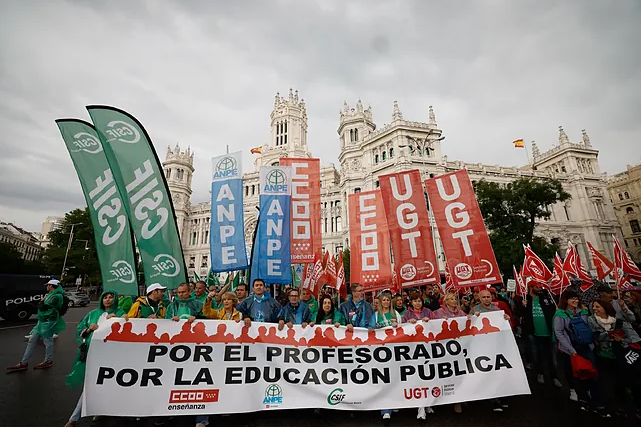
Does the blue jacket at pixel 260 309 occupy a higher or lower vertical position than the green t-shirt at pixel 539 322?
higher

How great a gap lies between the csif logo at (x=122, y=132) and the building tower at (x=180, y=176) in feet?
177

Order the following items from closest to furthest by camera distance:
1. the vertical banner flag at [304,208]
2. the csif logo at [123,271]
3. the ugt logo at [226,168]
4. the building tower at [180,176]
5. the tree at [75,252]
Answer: the csif logo at [123,271] < the ugt logo at [226,168] < the vertical banner flag at [304,208] < the tree at [75,252] < the building tower at [180,176]

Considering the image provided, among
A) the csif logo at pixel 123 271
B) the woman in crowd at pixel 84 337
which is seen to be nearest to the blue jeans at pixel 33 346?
the csif logo at pixel 123 271

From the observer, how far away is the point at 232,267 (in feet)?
21.1

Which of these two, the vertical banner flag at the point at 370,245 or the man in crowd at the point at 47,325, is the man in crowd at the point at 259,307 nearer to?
the vertical banner flag at the point at 370,245

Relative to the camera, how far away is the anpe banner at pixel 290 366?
3898mm

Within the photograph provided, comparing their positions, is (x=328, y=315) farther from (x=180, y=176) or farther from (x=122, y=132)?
(x=180, y=176)

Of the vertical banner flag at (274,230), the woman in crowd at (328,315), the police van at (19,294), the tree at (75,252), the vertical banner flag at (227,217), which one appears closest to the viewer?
the woman in crowd at (328,315)

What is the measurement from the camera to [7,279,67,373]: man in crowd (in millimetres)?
6176

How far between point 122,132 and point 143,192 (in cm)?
121

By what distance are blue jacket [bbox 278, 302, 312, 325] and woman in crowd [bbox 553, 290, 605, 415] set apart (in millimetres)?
4232

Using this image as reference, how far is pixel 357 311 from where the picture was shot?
5.02 meters

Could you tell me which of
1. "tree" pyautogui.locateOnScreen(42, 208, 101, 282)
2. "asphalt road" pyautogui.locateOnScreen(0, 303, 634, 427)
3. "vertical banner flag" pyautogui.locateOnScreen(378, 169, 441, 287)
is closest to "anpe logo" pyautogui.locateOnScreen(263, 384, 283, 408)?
"asphalt road" pyautogui.locateOnScreen(0, 303, 634, 427)

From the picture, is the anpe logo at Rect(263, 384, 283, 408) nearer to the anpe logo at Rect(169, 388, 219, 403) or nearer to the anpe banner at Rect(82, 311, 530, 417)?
the anpe banner at Rect(82, 311, 530, 417)
